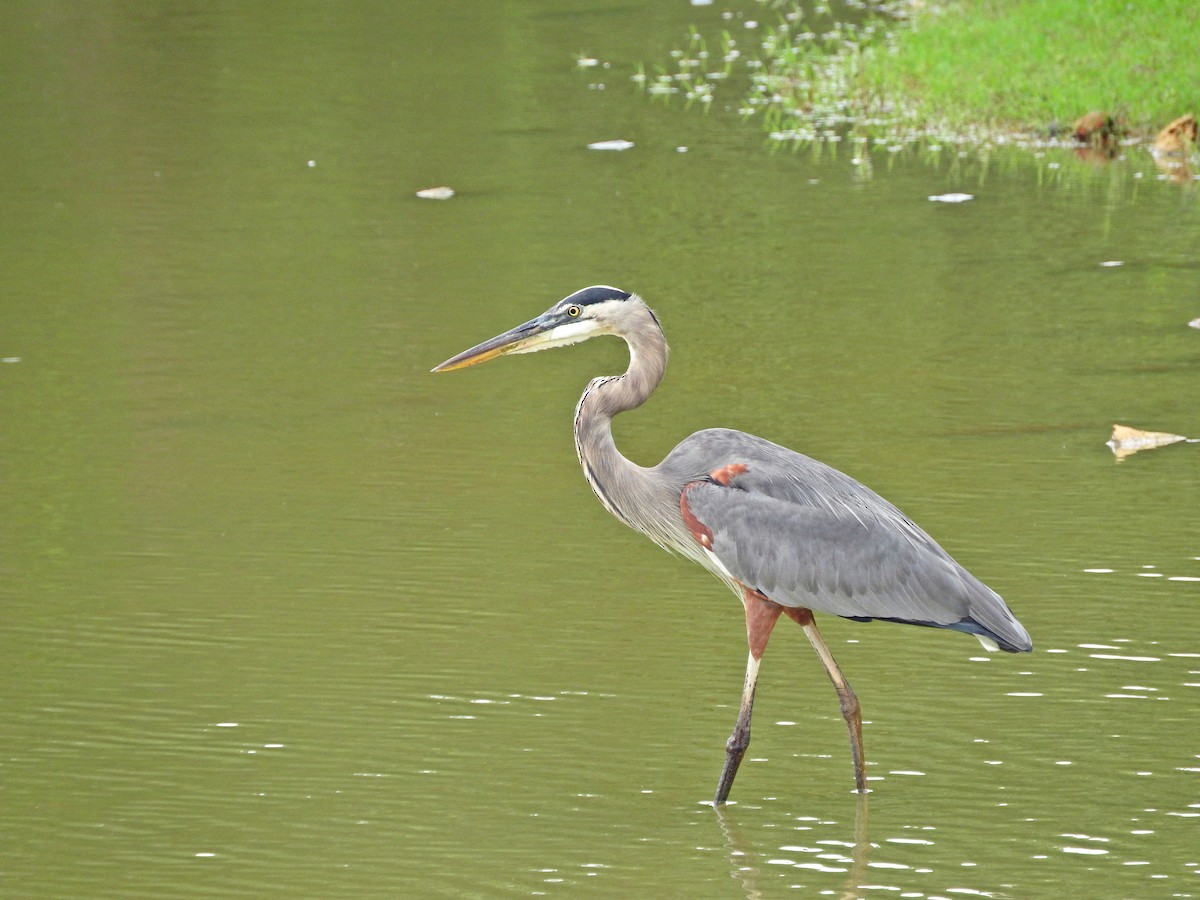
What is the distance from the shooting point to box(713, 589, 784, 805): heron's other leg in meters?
5.54

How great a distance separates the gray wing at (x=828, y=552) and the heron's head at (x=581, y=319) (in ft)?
1.67

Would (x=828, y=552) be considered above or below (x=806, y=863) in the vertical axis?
above

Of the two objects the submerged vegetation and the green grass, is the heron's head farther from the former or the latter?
the green grass

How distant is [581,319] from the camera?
5949 mm

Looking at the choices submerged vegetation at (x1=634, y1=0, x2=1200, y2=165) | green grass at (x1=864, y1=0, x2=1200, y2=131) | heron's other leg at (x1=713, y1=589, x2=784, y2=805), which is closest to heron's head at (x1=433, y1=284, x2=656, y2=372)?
heron's other leg at (x1=713, y1=589, x2=784, y2=805)

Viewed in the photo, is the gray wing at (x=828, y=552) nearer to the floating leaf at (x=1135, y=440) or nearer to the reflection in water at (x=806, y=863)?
the reflection in water at (x=806, y=863)

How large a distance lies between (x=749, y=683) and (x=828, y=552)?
42 centimetres

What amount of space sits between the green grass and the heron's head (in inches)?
387

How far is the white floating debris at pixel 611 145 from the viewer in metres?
15.1

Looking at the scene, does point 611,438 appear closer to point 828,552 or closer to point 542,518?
point 828,552

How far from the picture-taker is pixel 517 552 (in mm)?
7496

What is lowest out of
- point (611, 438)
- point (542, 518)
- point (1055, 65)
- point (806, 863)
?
point (542, 518)

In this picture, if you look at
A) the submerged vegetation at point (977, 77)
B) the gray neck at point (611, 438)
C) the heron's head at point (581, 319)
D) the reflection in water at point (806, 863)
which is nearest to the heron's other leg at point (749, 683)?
the reflection in water at point (806, 863)

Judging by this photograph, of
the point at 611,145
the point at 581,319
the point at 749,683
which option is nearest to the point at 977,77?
the point at 611,145
